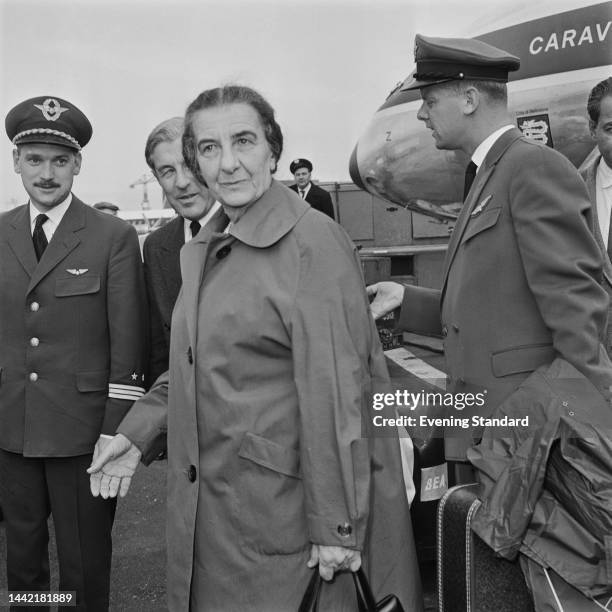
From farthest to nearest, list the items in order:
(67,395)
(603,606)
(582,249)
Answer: (67,395), (582,249), (603,606)

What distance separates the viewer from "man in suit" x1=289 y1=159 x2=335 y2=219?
34.2 feet

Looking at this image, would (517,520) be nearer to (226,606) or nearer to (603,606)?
(603,606)

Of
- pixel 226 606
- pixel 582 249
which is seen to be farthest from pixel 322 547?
pixel 582 249

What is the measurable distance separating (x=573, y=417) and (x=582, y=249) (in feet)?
1.62

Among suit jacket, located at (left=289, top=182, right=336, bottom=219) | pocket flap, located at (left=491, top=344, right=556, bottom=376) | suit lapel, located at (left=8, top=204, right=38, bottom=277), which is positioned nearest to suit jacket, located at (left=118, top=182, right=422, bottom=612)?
pocket flap, located at (left=491, top=344, right=556, bottom=376)

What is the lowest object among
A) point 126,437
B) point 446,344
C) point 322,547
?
point 322,547

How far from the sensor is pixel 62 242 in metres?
A: 2.74

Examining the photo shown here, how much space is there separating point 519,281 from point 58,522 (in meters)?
1.87

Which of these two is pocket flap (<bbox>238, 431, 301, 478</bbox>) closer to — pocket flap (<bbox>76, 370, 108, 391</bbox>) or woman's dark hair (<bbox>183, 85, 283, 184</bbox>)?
woman's dark hair (<bbox>183, 85, 283, 184</bbox>)

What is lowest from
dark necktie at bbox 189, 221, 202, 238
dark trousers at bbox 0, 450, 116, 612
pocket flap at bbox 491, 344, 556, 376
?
dark trousers at bbox 0, 450, 116, 612

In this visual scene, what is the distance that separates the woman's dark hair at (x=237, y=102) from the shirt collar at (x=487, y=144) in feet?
2.27

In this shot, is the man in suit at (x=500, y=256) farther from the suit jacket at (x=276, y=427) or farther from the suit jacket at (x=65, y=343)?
the suit jacket at (x=65, y=343)

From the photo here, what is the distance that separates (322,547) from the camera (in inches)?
67.0

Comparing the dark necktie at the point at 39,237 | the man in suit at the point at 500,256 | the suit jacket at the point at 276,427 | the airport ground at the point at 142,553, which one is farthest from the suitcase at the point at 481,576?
the dark necktie at the point at 39,237
